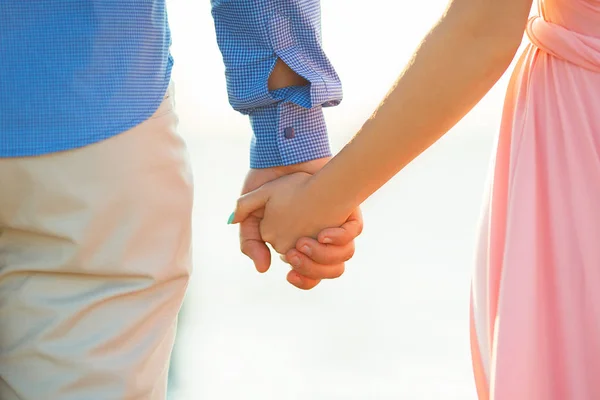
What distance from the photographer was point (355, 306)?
156 inches

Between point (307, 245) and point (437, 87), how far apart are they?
0.41 metres

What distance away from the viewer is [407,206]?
530 cm

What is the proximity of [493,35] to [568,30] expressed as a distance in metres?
0.09

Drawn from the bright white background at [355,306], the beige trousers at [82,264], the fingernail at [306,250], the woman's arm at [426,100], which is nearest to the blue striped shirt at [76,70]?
the beige trousers at [82,264]

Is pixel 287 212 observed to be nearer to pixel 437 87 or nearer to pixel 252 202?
pixel 252 202

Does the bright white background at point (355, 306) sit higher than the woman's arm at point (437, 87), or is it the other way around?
the woman's arm at point (437, 87)

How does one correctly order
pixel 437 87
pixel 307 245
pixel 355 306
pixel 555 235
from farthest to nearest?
pixel 355 306, pixel 307 245, pixel 437 87, pixel 555 235

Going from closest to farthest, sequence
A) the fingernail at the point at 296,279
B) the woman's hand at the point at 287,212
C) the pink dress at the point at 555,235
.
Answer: the pink dress at the point at 555,235 → the woman's hand at the point at 287,212 → the fingernail at the point at 296,279

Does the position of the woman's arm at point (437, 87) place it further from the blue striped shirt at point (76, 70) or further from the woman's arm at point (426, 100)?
the blue striped shirt at point (76, 70)

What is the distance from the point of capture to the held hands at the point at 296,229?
167 centimetres

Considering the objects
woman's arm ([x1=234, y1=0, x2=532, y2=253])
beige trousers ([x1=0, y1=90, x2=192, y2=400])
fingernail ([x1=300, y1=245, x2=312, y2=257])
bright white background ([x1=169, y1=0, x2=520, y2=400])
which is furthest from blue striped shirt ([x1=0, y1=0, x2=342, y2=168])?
bright white background ([x1=169, y1=0, x2=520, y2=400])

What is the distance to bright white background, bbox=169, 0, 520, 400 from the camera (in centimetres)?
324

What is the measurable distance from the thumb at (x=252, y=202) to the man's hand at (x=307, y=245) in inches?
1.1

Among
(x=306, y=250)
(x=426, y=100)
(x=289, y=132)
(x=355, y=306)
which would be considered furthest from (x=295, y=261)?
(x=355, y=306)
